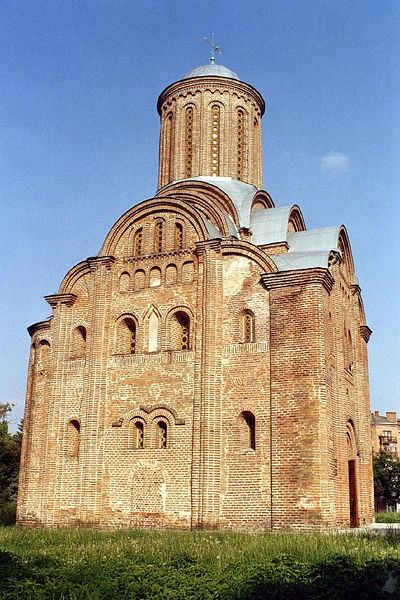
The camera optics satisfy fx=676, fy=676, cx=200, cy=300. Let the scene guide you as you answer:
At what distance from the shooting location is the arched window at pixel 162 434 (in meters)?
15.4

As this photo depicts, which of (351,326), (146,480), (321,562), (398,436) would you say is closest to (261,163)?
(351,326)

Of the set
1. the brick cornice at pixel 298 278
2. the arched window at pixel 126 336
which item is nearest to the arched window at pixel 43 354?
the arched window at pixel 126 336

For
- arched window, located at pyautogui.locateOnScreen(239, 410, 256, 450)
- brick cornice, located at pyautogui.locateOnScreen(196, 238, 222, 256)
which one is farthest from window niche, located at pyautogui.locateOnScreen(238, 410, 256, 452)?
brick cornice, located at pyautogui.locateOnScreen(196, 238, 222, 256)

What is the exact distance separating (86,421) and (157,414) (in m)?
1.85

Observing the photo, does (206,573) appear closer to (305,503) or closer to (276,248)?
(305,503)

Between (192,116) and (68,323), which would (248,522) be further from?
(192,116)

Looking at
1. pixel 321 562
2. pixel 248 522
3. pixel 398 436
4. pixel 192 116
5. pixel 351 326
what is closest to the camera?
pixel 321 562

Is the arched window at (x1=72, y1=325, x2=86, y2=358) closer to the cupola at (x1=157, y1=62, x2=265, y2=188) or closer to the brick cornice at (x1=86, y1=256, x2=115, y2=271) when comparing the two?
the brick cornice at (x1=86, y1=256, x2=115, y2=271)

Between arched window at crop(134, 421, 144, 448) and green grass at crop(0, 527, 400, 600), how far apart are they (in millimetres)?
5732

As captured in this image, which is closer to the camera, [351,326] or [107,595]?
[107,595]

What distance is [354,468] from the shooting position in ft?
57.7

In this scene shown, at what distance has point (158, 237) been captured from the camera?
679 inches

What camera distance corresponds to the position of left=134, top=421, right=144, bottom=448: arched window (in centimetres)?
1580

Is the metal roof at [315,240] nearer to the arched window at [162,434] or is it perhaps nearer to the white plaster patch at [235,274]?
the white plaster patch at [235,274]
